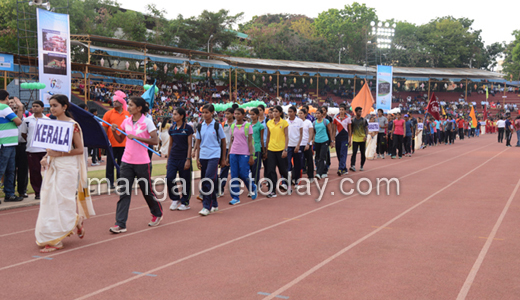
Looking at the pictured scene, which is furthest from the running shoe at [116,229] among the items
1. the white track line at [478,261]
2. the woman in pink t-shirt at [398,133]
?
the woman in pink t-shirt at [398,133]

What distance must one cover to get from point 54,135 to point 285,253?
10.3 feet

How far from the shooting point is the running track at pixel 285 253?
442 centimetres

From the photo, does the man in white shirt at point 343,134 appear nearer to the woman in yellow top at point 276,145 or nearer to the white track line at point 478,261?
the woman in yellow top at point 276,145

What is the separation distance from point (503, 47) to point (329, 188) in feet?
311

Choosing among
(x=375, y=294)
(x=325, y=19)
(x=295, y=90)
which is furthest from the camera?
(x=325, y=19)

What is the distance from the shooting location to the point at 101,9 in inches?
2019

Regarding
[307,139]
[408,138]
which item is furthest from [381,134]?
[307,139]

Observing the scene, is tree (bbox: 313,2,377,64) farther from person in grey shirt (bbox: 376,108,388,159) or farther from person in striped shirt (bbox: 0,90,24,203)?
person in striped shirt (bbox: 0,90,24,203)

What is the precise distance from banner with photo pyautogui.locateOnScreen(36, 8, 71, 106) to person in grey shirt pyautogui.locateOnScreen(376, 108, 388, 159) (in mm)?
11791

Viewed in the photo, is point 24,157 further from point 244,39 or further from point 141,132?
point 244,39

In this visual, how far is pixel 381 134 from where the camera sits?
1888 cm

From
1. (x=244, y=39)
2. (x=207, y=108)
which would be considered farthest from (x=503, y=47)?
(x=207, y=108)

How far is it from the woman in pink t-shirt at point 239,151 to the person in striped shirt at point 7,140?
3780 millimetres

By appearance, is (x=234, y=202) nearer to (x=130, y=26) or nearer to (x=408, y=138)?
(x=408, y=138)
